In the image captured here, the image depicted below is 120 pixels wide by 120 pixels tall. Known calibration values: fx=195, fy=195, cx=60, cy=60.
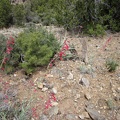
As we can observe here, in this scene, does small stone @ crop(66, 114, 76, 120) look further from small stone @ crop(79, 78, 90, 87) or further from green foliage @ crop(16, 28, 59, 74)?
green foliage @ crop(16, 28, 59, 74)

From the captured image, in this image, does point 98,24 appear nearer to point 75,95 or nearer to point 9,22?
point 75,95

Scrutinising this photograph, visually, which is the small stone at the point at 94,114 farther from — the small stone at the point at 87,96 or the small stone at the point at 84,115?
the small stone at the point at 87,96

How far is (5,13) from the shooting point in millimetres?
8250

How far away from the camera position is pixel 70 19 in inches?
206

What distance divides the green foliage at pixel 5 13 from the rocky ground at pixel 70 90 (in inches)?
219

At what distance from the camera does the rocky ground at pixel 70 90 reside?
8.09 feet

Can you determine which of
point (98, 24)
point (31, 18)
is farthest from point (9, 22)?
point (98, 24)

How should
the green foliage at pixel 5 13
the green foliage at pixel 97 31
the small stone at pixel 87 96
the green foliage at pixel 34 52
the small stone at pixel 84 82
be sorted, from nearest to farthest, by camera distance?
the small stone at pixel 87 96 < the small stone at pixel 84 82 < the green foliage at pixel 34 52 < the green foliage at pixel 97 31 < the green foliage at pixel 5 13

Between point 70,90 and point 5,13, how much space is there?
6.48m

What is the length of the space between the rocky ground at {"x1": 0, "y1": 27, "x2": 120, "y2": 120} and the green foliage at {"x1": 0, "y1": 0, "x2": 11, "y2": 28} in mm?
5568

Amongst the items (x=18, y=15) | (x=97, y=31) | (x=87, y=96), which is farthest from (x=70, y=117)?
(x=18, y=15)

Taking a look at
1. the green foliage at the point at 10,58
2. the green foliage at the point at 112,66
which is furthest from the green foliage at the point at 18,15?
the green foliage at the point at 112,66

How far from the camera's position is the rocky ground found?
2.46 m

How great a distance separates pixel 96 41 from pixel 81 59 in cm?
144
